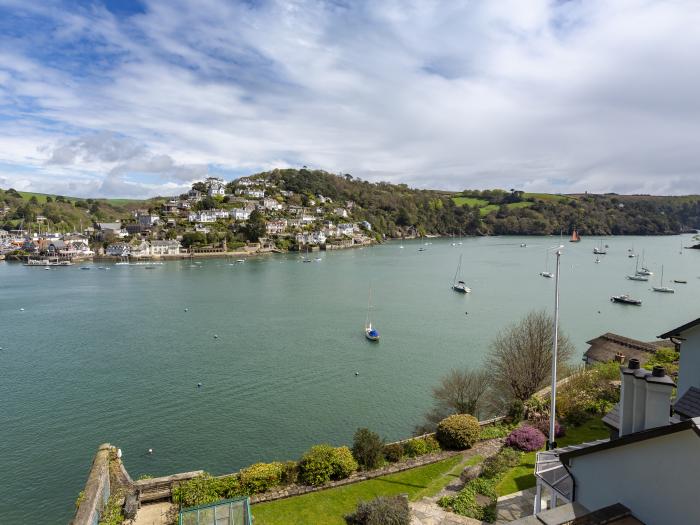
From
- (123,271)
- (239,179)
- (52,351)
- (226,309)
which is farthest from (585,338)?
(239,179)

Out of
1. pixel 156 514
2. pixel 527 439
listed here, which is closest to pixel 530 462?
pixel 527 439

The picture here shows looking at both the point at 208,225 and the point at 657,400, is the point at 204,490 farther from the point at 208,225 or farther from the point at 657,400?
the point at 208,225

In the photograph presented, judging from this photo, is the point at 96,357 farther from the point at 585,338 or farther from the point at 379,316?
the point at 585,338

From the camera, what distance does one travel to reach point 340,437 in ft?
69.2

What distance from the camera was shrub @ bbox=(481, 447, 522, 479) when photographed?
12.5 m

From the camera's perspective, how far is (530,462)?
13.4 metres

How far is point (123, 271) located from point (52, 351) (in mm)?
58764

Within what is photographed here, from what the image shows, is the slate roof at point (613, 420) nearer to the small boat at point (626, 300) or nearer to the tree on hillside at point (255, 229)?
the small boat at point (626, 300)

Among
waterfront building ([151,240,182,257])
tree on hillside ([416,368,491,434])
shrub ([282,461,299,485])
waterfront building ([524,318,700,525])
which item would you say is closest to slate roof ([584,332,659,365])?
tree on hillside ([416,368,491,434])

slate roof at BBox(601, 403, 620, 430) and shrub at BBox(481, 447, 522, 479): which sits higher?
slate roof at BBox(601, 403, 620, 430)

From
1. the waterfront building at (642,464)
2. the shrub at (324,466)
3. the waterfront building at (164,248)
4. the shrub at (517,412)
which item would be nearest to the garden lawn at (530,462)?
the shrub at (517,412)

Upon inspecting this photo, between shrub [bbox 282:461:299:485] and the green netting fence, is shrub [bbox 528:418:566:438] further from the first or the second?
the green netting fence

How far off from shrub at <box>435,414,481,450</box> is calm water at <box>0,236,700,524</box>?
5.90 meters

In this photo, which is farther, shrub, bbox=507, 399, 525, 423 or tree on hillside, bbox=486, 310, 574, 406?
tree on hillside, bbox=486, 310, 574, 406
